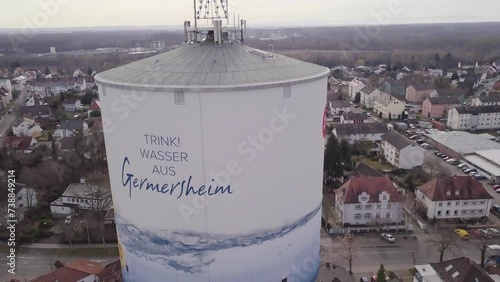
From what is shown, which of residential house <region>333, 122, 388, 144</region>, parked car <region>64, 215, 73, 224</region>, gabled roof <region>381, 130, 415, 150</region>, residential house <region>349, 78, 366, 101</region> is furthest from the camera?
residential house <region>349, 78, 366, 101</region>

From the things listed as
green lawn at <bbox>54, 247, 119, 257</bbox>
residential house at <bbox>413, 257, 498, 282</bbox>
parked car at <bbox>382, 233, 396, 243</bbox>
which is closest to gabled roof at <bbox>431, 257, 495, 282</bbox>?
residential house at <bbox>413, 257, 498, 282</bbox>

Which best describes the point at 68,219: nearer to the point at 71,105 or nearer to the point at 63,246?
the point at 63,246

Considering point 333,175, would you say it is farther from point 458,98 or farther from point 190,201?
point 458,98

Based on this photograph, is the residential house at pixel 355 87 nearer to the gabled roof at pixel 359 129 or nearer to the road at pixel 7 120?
the gabled roof at pixel 359 129

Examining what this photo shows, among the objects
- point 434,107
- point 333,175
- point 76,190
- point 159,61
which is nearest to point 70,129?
point 76,190

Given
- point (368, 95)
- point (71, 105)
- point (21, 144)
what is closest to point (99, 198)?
point (21, 144)

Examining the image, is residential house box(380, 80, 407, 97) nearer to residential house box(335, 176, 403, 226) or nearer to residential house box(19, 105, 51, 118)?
residential house box(335, 176, 403, 226)

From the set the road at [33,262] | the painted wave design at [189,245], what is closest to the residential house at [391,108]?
the road at [33,262]
